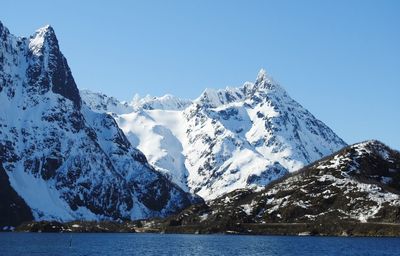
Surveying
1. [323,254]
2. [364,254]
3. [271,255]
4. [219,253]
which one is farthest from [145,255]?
[364,254]

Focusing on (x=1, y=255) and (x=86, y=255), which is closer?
(x=1, y=255)

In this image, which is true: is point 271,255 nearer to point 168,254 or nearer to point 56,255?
point 168,254

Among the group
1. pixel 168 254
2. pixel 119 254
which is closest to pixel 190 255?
pixel 168 254

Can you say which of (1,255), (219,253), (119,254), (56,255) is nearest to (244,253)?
(219,253)

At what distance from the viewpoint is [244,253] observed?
19875cm

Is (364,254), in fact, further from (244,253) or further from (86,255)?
(86,255)

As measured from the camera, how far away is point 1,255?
176 m

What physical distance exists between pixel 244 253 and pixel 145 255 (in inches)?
1166

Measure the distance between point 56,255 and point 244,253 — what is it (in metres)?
54.7

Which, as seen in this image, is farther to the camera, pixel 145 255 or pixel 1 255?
pixel 145 255

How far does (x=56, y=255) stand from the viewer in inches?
7274

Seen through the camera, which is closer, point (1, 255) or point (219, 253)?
point (1, 255)

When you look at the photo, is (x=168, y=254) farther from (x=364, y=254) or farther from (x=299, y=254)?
(x=364, y=254)

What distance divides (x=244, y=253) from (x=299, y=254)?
1631cm
